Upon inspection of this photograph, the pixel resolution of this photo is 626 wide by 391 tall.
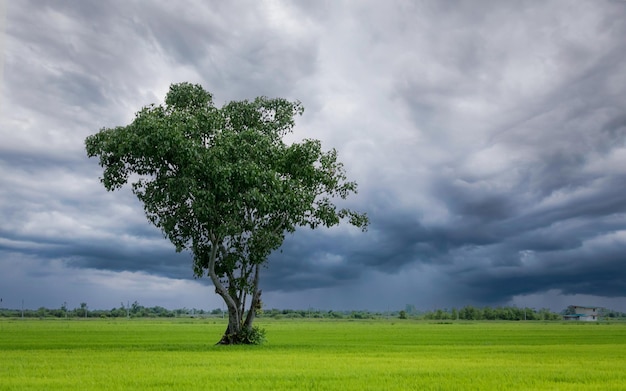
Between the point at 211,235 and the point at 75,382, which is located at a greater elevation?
the point at 211,235

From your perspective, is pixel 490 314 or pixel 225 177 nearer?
pixel 225 177

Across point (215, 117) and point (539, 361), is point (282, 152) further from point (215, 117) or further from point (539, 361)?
point (539, 361)

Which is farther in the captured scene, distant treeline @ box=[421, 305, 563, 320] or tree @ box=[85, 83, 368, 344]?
distant treeline @ box=[421, 305, 563, 320]

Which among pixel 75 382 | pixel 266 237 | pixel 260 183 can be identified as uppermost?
pixel 260 183

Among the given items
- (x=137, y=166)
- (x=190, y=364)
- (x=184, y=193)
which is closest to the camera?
(x=190, y=364)

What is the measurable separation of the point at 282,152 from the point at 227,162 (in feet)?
13.5

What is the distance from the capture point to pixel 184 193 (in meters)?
33.8

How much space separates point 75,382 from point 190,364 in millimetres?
6184

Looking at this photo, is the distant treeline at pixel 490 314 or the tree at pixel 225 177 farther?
the distant treeline at pixel 490 314

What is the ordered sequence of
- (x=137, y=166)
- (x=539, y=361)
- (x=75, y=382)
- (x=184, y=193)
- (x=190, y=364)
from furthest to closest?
(x=137, y=166), (x=184, y=193), (x=539, y=361), (x=190, y=364), (x=75, y=382)

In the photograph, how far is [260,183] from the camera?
3466 cm

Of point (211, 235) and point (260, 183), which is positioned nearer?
point (260, 183)

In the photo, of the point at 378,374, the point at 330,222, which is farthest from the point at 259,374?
the point at 330,222

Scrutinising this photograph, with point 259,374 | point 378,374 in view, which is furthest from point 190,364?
point 378,374
